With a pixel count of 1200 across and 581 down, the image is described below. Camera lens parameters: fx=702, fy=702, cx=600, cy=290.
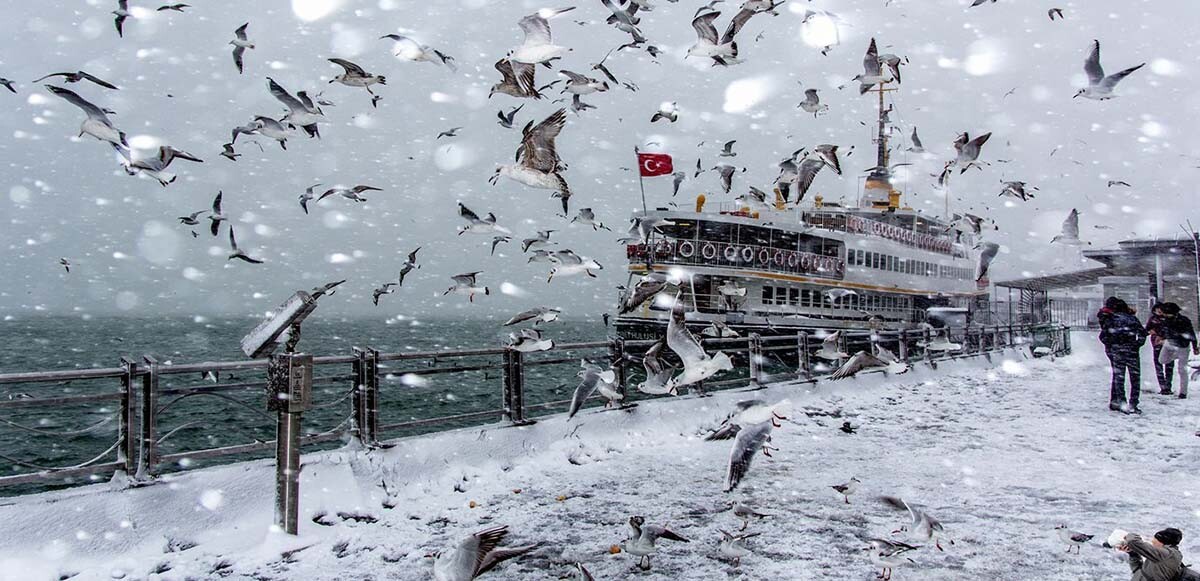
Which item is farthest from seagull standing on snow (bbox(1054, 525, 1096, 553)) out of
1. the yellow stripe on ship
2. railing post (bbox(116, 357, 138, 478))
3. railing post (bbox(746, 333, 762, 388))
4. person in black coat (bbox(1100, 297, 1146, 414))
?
the yellow stripe on ship

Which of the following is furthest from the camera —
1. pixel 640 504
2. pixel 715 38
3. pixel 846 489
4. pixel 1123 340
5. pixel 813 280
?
pixel 813 280

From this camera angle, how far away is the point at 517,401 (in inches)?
318

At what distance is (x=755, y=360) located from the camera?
12.5 m

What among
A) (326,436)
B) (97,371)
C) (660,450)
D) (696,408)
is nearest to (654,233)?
(696,408)

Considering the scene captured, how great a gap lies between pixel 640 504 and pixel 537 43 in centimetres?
405

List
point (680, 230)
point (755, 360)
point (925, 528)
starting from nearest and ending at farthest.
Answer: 1. point (925, 528)
2. point (755, 360)
3. point (680, 230)

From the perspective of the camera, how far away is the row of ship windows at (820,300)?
27.8m

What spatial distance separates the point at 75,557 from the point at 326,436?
220 cm

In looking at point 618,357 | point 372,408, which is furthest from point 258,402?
point 372,408

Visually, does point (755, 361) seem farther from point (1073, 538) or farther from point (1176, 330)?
point (1073, 538)

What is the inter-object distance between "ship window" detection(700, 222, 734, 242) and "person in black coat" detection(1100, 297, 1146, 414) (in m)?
17.3

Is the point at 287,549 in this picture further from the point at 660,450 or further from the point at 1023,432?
the point at 1023,432

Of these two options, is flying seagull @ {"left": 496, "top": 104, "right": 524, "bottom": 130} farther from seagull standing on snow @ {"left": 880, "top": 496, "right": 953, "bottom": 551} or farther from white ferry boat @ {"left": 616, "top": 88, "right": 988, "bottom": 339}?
white ferry boat @ {"left": 616, "top": 88, "right": 988, "bottom": 339}

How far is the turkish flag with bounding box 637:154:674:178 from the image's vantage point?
21.4m
